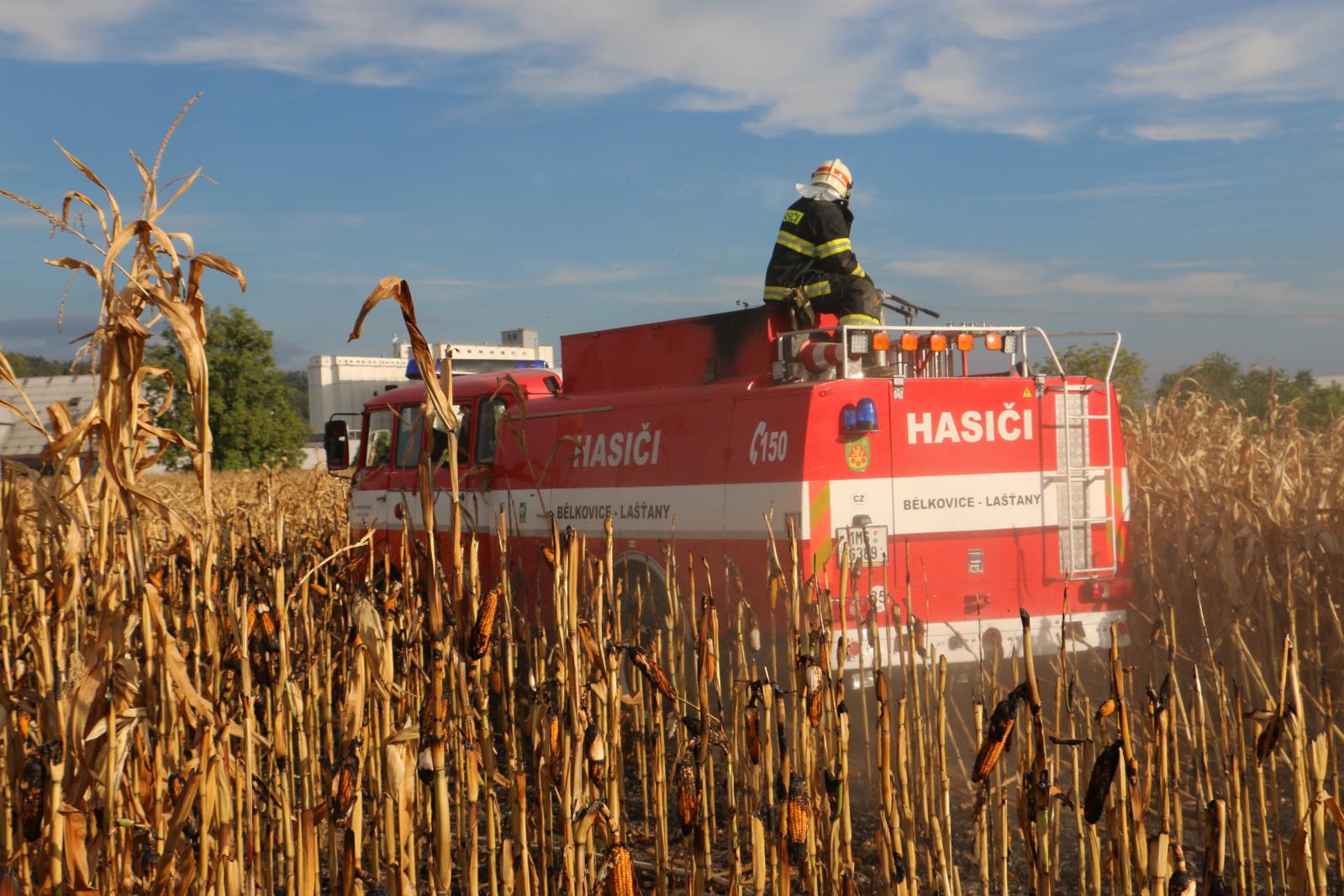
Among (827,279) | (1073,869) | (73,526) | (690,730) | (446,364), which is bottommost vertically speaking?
(1073,869)

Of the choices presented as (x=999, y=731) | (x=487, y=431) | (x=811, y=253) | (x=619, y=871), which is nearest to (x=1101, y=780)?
(x=999, y=731)

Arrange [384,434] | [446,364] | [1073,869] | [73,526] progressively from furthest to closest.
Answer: [384,434]
[1073,869]
[73,526]
[446,364]

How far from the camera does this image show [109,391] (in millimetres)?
2516

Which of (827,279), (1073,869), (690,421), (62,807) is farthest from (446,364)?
(827,279)

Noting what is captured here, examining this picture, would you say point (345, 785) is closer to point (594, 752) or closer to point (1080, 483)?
point (594, 752)

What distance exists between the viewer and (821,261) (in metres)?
Result: 7.54

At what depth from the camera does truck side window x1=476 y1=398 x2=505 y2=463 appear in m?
8.66

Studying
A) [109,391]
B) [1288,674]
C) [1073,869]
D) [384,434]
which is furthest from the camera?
[384,434]

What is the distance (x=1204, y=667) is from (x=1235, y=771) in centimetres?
354

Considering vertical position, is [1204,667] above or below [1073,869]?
above

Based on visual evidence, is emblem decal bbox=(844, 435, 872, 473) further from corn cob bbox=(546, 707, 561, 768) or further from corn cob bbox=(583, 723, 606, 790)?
corn cob bbox=(583, 723, 606, 790)

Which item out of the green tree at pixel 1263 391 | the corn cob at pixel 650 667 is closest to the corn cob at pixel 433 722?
the corn cob at pixel 650 667

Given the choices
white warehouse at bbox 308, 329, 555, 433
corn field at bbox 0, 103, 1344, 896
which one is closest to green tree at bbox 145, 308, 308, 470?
white warehouse at bbox 308, 329, 555, 433

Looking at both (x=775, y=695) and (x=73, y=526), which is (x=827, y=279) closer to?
(x=775, y=695)
